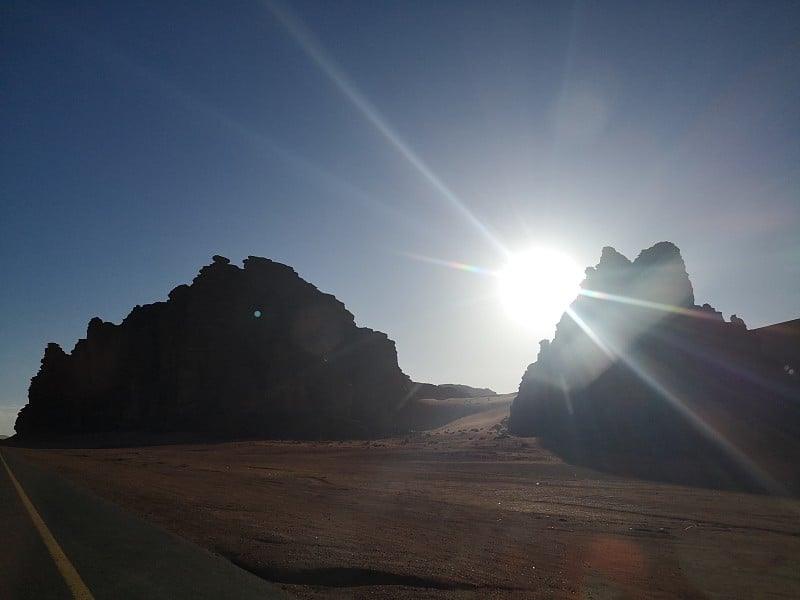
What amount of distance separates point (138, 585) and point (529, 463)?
115 ft

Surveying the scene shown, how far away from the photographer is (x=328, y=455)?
1853 inches

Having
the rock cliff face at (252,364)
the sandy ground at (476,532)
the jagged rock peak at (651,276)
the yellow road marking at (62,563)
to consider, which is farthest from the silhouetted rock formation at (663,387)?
the yellow road marking at (62,563)

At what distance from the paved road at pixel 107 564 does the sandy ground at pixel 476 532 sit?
678mm

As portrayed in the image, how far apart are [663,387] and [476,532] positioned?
36.8 m

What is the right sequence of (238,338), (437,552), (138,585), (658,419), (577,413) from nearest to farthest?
(138,585), (437,552), (658,419), (577,413), (238,338)

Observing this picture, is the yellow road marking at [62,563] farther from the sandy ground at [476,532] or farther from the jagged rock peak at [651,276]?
the jagged rock peak at [651,276]

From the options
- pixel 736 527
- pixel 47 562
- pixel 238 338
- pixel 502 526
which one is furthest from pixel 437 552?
pixel 238 338

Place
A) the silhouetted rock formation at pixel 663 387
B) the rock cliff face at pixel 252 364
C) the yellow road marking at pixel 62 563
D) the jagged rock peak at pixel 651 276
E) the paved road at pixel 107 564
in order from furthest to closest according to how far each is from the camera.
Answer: the rock cliff face at pixel 252 364
the jagged rock peak at pixel 651 276
the silhouetted rock formation at pixel 663 387
the paved road at pixel 107 564
the yellow road marking at pixel 62 563

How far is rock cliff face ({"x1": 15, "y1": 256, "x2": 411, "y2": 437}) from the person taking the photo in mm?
72312

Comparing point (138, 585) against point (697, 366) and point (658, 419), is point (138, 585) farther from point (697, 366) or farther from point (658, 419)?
point (697, 366)

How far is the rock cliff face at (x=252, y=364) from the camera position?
72.3 meters

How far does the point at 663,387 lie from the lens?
45531 mm

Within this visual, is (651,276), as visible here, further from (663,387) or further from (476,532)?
(476,532)

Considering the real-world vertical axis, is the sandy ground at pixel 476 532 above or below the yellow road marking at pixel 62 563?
below
